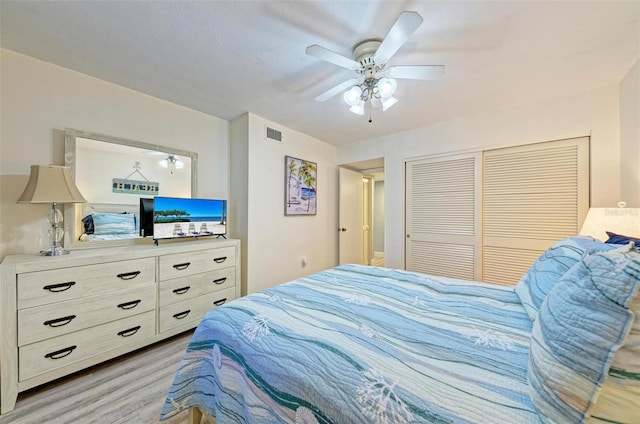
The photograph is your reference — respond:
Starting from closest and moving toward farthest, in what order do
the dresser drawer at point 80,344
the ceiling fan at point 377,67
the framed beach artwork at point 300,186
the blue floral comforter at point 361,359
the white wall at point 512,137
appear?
the blue floral comforter at point 361,359, the ceiling fan at point 377,67, the dresser drawer at point 80,344, the white wall at point 512,137, the framed beach artwork at point 300,186

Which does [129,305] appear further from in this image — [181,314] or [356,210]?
[356,210]

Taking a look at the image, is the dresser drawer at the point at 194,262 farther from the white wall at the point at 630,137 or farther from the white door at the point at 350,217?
the white wall at the point at 630,137

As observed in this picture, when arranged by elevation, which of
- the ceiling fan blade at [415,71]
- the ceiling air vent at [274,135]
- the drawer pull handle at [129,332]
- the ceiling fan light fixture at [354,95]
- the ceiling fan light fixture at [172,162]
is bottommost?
the drawer pull handle at [129,332]

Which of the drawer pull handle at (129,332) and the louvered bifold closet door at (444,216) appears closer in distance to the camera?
the drawer pull handle at (129,332)

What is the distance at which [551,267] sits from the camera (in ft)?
3.88

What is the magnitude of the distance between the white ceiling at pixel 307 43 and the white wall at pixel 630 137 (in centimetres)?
13

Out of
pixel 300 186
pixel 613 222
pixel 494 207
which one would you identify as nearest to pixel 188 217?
pixel 300 186

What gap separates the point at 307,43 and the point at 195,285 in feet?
7.61

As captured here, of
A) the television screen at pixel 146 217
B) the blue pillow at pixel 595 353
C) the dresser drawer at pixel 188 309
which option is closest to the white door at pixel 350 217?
the dresser drawer at pixel 188 309

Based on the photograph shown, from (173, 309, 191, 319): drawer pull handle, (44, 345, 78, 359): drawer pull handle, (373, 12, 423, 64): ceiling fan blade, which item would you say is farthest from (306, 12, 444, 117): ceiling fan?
(44, 345, 78, 359): drawer pull handle

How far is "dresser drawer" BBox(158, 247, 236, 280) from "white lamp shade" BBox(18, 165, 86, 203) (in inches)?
31.5

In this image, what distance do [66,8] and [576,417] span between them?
9.24 ft

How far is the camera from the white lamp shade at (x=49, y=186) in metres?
1.67

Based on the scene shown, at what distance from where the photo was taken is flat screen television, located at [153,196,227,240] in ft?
7.67
